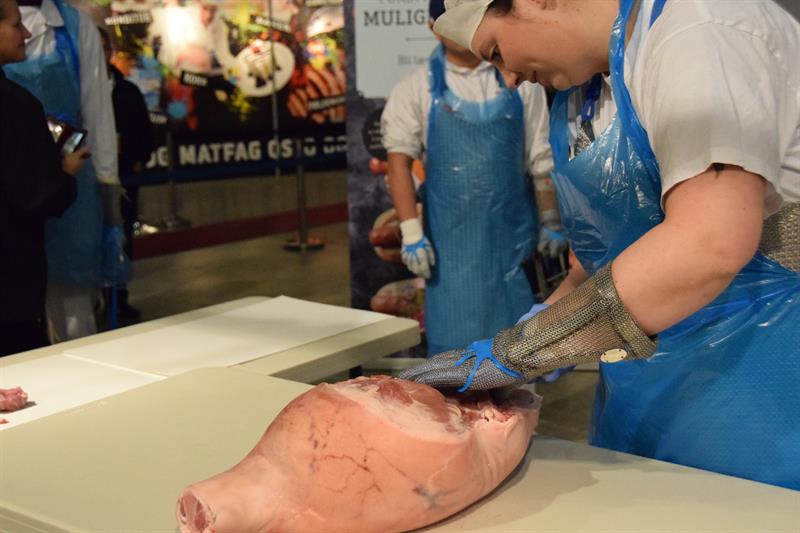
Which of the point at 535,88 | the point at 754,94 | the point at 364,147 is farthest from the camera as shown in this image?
the point at 364,147

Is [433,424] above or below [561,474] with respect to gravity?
above

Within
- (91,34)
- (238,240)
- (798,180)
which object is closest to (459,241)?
(91,34)

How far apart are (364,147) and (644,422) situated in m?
3.33

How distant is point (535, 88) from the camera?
4.11 metres

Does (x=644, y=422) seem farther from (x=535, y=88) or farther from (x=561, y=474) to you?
(x=535, y=88)

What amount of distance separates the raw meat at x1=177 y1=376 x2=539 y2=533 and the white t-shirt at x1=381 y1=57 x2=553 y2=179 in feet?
9.25

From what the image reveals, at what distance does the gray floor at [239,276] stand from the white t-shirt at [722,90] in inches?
161

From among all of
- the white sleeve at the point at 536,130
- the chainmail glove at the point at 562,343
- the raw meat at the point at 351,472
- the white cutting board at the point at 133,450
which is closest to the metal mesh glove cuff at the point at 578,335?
the chainmail glove at the point at 562,343

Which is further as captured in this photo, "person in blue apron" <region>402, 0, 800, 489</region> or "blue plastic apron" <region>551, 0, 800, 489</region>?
"blue plastic apron" <region>551, 0, 800, 489</region>

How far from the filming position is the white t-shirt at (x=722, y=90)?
125cm

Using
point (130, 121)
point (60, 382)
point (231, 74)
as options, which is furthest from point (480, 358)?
point (231, 74)

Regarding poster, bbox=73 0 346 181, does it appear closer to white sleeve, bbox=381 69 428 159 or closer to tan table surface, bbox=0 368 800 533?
white sleeve, bbox=381 69 428 159

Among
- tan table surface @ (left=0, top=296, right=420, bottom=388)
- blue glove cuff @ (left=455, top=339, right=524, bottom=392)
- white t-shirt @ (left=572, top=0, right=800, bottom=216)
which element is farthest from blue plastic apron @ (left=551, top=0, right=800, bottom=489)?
tan table surface @ (left=0, top=296, right=420, bottom=388)

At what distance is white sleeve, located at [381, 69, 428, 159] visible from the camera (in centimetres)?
424
